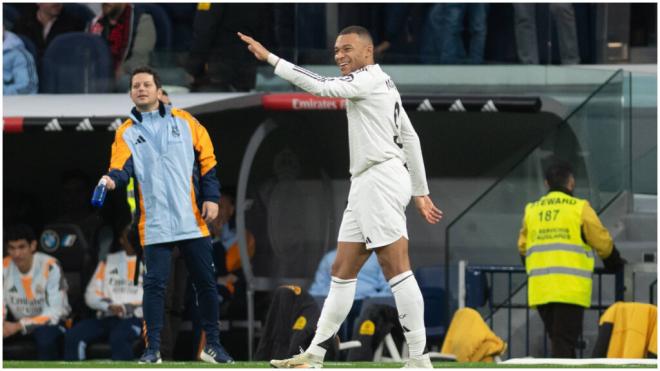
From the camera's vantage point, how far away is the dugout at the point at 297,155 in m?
14.4

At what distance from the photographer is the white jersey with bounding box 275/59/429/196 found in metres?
8.15

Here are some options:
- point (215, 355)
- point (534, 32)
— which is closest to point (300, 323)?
point (215, 355)

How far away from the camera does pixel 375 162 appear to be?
8320 millimetres

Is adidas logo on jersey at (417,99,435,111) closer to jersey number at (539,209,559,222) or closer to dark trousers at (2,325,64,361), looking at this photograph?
jersey number at (539,209,559,222)

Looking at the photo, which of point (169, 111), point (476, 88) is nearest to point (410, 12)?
point (476, 88)

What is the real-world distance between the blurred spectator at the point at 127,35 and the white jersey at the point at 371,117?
6.72 metres

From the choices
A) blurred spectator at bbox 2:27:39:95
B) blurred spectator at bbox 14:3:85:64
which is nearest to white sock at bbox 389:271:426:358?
blurred spectator at bbox 2:27:39:95

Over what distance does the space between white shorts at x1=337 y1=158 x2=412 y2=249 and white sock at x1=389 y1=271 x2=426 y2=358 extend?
0.62ft

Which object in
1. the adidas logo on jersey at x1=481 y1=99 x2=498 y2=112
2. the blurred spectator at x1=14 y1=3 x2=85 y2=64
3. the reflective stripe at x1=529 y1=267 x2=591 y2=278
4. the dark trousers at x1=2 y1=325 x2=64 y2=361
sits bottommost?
the dark trousers at x1=2 y1=325 x2=64 y2=361

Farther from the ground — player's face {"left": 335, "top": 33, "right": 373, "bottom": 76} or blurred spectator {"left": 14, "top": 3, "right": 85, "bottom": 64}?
blurred spectator {"left": 14, "top": 3, "right": 85, "bottom": 64}

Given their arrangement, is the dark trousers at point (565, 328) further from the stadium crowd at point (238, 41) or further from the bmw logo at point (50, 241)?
the bmw logo at point (50, 241)

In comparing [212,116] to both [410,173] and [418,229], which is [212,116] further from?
[410,173]

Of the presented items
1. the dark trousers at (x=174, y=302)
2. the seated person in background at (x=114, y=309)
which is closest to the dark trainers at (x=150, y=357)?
the dark trousers at (x=174, y=302)

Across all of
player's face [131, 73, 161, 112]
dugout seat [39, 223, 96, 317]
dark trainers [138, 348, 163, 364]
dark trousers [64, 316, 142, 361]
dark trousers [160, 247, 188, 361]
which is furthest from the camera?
dugout seat [39, 223, 96, 317]
